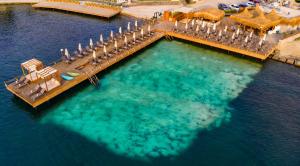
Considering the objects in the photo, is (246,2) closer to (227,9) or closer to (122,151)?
(227,9)

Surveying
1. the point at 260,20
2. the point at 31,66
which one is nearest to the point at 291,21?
the point at 260,20

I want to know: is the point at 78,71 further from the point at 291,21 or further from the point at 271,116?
the point at 291,21

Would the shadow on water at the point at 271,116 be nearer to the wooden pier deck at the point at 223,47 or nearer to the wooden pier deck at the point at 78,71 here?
the wooden pier deck at the point at 223,47

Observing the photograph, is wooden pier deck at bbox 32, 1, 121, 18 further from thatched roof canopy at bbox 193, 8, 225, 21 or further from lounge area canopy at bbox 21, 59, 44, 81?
lounge area canopy at bbox 21, 59, 44, 81

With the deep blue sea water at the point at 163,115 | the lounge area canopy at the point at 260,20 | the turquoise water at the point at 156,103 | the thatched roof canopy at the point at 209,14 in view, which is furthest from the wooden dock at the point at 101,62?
the thatched roof canopy at the point at 209,14

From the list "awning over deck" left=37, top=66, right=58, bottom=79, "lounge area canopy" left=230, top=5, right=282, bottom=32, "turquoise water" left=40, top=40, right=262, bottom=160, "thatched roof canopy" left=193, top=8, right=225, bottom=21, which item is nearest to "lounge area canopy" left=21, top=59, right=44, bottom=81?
"awning over deck" left=37, top=66, right=58, bottom=79

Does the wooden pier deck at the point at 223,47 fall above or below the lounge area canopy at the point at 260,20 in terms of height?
below
